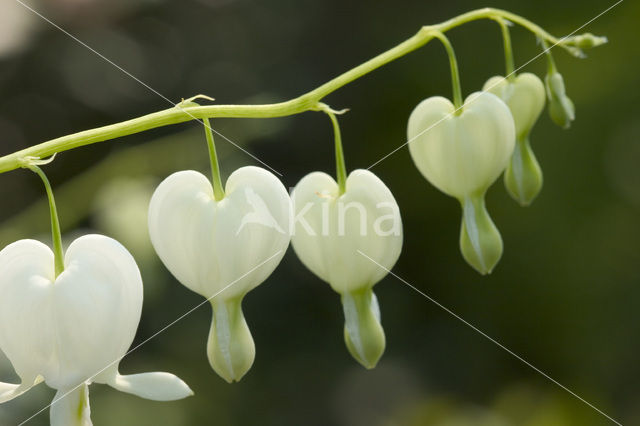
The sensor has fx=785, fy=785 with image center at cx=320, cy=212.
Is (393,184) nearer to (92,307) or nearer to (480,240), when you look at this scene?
(480,240)

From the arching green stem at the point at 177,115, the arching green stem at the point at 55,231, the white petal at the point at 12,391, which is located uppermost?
the arching green stem at the point at 177,115

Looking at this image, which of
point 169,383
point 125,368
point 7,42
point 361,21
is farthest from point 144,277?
point 361,21

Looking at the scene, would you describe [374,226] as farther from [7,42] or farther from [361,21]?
[361,21]

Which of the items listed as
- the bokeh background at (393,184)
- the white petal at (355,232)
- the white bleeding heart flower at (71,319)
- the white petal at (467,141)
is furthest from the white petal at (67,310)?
the bokeh background at (393,184)

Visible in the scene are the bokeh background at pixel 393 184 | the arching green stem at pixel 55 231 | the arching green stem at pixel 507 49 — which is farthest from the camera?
the bokeh background at pixel 393 184

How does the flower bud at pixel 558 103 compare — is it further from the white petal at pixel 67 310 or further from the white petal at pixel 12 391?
the white petal at pixel 12 391

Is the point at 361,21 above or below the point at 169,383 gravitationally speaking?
below

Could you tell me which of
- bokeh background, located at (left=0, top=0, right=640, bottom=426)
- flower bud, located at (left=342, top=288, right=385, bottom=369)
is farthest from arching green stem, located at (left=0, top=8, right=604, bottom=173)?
bokeh background, located at (left=0, top=0, right=640, bottom=426)
